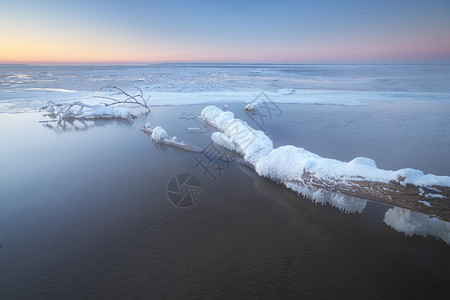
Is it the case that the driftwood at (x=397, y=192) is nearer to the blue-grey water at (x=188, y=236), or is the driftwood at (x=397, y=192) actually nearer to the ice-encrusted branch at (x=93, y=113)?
the blue-grey water at (x=188, y=236)

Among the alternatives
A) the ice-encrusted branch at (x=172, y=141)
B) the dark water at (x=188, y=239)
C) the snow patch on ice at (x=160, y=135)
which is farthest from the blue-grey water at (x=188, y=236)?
the snow patch on ice at (x=160, y=135)

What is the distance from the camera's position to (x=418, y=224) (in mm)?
3342

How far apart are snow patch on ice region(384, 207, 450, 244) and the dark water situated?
0.44ft

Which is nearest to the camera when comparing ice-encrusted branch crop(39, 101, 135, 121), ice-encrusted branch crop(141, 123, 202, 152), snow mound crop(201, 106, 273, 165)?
snow mound crop(201, 106, 273, 165)

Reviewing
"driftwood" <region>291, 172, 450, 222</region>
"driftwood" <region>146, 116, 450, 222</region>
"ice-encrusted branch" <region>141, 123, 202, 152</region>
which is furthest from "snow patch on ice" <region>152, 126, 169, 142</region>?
"driftwood" <region>291, 172, 450, 222</region>

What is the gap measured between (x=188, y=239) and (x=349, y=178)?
304cm

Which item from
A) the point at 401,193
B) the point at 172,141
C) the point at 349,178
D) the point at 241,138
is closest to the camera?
the point at 401,193

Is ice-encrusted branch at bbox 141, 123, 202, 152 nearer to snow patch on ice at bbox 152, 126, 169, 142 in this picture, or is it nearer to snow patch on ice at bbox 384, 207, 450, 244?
snow patch on ice at bbox 152, 126, 169, 142

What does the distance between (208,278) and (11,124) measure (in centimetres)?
1213

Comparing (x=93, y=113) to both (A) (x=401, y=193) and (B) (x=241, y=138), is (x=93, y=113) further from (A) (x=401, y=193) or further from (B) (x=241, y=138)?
(A) (x=401, y=193)

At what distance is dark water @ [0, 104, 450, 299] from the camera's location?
2738 millimetres

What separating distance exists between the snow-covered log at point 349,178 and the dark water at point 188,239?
0.40 m

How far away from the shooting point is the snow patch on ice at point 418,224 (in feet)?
10.6


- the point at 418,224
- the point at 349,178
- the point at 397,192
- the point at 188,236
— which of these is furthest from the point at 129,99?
the point at 418,224
